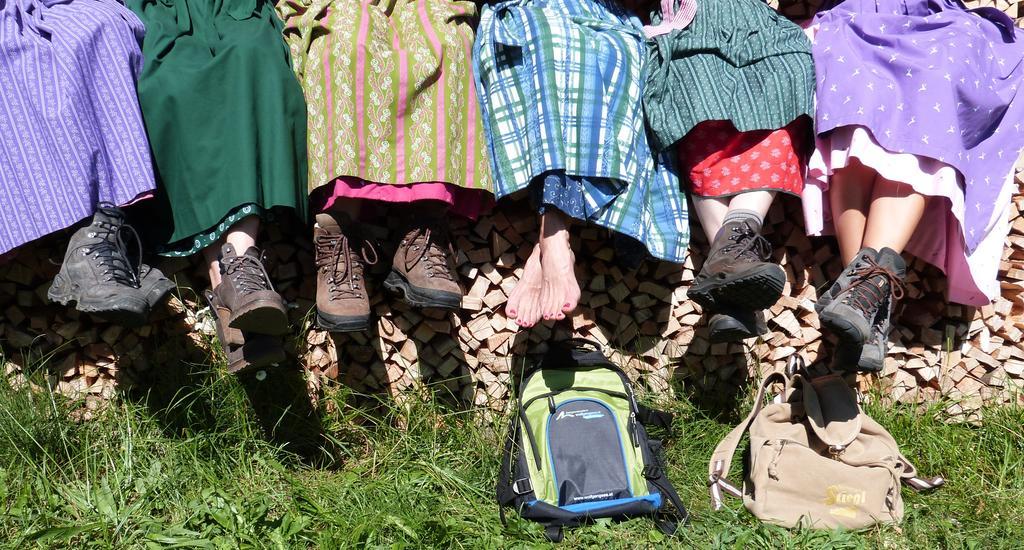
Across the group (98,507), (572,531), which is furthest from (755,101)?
(98,507)

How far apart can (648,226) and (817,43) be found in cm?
89

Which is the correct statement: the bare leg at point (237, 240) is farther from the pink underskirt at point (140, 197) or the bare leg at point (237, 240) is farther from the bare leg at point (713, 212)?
the bare leg at point (713, 212)

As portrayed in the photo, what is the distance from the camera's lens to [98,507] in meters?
2.61

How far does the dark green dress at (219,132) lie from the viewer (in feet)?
8.79

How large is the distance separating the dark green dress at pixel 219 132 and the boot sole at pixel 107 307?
332mm

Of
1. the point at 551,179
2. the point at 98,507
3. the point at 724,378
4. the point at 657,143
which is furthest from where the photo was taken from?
the point at 724,378

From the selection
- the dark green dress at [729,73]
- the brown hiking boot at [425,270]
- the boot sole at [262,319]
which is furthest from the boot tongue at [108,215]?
the dark green dress at [729,73]

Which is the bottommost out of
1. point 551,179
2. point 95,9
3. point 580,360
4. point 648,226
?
point 580,360

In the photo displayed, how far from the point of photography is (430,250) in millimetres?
2791

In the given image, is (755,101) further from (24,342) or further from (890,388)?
(24,342)

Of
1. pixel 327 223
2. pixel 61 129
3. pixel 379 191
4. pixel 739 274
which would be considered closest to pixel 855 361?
pixel 739 274

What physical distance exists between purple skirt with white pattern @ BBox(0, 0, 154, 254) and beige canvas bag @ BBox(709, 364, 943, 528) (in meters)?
2.12

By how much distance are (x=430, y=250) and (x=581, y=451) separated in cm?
84

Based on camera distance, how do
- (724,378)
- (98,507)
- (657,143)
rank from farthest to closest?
1. (724,378)
2. (657,143)
3. (98,507)
